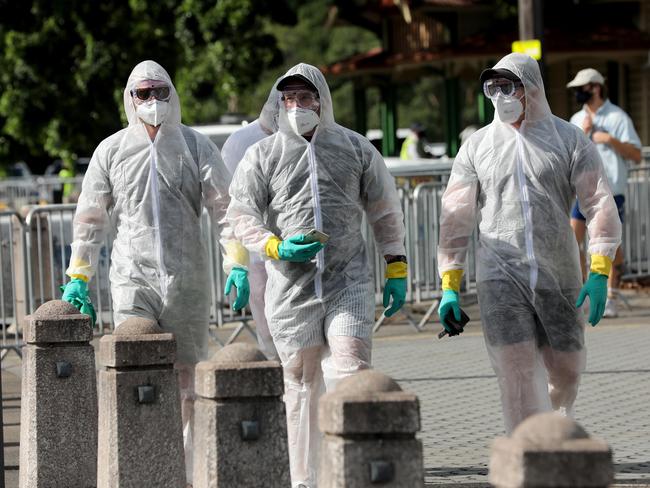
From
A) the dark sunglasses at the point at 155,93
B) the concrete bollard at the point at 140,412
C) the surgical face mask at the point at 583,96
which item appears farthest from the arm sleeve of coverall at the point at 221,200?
the surgical face mask at the point at 583,96

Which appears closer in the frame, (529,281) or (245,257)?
(529,281)

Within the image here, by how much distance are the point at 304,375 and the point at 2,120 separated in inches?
1168

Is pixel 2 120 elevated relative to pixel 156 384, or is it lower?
elevated

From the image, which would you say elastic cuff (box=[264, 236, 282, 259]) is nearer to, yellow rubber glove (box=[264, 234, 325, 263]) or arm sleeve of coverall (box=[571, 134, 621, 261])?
yellow rubber glove (box=[264, 234, 325, 263])

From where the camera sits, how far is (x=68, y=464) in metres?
7.04

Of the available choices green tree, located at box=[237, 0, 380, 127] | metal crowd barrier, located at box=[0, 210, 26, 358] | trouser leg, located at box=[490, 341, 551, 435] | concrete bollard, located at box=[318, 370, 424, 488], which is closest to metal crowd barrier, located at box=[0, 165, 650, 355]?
metal crowd barrier, located at box=[0, 210, 26, 358]

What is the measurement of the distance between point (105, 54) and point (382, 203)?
2049 centimetres

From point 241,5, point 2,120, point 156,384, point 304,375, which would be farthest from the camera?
point 2,120

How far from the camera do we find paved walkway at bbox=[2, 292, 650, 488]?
299 inches

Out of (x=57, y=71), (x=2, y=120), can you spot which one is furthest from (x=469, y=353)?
(x=2, y=120)

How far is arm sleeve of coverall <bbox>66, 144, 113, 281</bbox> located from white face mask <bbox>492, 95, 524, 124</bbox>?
1799mm

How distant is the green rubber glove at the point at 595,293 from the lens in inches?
260

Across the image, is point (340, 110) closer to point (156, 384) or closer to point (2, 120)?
point (2, 120)

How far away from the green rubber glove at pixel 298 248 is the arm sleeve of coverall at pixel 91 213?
1.02 m
